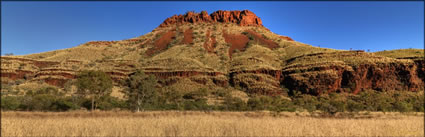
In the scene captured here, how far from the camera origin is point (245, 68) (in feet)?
180

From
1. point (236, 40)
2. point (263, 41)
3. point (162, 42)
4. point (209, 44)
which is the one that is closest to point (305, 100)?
point (209, 44)

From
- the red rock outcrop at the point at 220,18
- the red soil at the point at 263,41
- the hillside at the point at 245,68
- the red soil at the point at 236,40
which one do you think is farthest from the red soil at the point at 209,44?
the red rock outcrop at the point at 220,18

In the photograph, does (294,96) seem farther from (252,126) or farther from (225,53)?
(252,126)

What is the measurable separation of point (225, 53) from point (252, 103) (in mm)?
33635

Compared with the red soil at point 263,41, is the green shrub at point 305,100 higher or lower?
lower

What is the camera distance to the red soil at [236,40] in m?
76.1

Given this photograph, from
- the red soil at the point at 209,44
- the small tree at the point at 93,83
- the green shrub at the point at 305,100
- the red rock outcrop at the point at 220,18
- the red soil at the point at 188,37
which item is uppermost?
the red rock outcrop at the point at 220,18

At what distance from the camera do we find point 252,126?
9305 mm

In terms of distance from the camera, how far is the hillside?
48.1 metres

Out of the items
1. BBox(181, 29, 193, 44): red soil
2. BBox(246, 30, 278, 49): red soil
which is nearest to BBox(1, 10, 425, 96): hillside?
BBox(246, 30, 278, 49): red soil

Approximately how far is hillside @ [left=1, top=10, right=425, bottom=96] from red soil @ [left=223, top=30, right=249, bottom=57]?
3.23 feet

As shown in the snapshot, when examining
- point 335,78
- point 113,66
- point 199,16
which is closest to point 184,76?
point 113,66

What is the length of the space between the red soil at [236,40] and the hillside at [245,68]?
0.98 meters

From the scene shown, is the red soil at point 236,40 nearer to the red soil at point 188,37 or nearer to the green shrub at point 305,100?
the red soil at point 188,37
